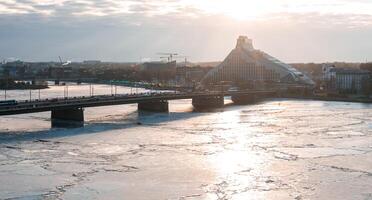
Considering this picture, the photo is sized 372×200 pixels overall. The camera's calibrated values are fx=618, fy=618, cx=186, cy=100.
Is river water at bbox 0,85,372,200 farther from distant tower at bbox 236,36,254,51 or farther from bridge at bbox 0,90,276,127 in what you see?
distant tower at bbox 236,36,254,51

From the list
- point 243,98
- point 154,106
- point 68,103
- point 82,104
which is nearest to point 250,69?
point 243,98

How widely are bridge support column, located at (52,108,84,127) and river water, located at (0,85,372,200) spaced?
0.40 meters

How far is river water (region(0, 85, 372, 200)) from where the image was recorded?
9.62m

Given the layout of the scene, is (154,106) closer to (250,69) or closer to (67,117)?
(67,117)

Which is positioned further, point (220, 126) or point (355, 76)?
point (355, 76)

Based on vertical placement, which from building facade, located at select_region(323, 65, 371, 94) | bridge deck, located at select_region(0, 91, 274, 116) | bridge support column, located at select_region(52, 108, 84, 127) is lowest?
bridge support column, located at select_region(52, 108, 84, 127)

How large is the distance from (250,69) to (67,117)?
33.7 m

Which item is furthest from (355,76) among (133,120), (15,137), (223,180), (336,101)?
(223,180)

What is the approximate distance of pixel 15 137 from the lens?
1602cm

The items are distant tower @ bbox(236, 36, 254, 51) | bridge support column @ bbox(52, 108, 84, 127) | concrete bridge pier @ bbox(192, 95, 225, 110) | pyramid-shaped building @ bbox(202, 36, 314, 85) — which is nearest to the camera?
bridge support column @ bbox(52, 108, 84, 127)

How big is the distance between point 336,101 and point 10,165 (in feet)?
84.7

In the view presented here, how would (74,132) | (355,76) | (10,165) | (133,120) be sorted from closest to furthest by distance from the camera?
(10,165) → (74,132) → (133,120) → (355,76)

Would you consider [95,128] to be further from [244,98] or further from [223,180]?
[244,98]

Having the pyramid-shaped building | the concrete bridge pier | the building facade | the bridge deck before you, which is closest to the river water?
the bridge deck
